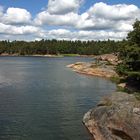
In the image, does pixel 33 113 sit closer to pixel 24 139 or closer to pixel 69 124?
pixel 69 124

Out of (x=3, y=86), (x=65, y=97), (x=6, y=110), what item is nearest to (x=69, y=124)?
(x=6, y=110)

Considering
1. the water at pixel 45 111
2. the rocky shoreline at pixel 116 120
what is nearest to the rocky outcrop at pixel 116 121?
the rocky shoreline at pixel 116 120

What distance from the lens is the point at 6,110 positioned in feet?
151

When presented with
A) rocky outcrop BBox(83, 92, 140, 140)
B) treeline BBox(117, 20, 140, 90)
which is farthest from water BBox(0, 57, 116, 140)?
treeline BBox(117, 20, 140, 90)

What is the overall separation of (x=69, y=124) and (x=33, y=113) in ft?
23.0

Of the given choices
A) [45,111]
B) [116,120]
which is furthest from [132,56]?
[116,120]

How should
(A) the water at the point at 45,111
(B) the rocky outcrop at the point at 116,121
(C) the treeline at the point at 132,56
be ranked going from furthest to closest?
1. (C) the treeline at the point at 132,56
2. (A) the water at the point at 45,111
3. (B) the rocky outcrop at the point at 116,121

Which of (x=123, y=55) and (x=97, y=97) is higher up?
(x=123, y=55)

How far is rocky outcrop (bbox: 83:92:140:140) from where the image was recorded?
1124 inches

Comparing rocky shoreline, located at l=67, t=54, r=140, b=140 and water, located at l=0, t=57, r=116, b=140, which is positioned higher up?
rocky shoreline, located at l=67, t=54, r=140, b=140

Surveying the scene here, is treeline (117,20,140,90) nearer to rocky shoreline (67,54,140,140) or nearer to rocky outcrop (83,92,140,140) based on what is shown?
rocky shoreline (67,54,140,140)

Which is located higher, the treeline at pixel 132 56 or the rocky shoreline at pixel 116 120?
the treeline at pixel 132 56

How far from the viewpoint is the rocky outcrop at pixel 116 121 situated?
28.5 m

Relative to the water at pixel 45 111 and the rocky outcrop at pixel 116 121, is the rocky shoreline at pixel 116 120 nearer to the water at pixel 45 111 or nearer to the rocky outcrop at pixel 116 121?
the rocky outcrop at pixel 116 121
